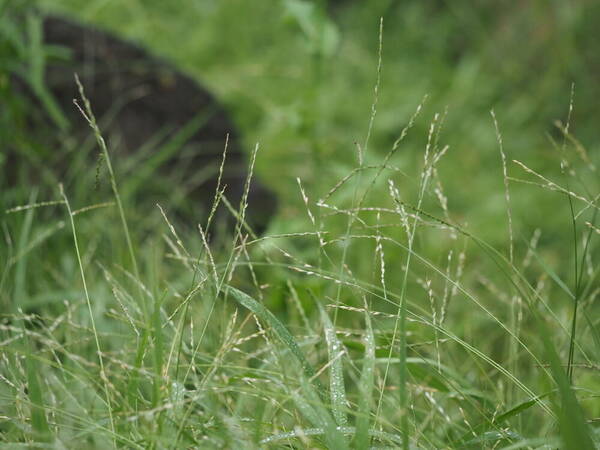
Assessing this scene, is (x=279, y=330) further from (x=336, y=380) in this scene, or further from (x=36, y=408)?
(x=36, y=408)

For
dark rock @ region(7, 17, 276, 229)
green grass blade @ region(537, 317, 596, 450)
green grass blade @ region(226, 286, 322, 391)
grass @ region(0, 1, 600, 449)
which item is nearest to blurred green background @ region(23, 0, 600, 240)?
grass @ region(0, 1, 600, 449)

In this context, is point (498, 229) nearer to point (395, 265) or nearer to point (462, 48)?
point (395, 265)

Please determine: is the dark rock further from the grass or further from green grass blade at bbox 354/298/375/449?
green grass blade at bbox 354/298/375/449

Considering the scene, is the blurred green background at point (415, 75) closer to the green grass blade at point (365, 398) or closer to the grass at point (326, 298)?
the grass at point (326, 298)

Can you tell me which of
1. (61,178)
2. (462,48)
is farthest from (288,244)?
(462,48)

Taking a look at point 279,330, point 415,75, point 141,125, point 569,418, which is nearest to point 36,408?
point 279,330

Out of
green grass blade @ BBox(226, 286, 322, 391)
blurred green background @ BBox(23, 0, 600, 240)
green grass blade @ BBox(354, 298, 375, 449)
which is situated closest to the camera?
green grass blade @ BBox(354, 298, 375, 449)

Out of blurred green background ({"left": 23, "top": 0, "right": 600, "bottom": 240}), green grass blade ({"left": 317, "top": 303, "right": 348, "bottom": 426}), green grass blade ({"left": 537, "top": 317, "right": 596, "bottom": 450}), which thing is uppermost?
green grass blade ({"left": 537, "top": 317, "right": 596, "bottom": 450})
